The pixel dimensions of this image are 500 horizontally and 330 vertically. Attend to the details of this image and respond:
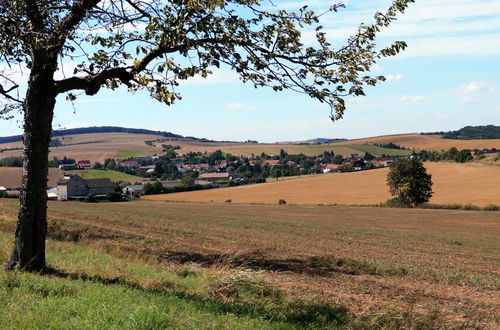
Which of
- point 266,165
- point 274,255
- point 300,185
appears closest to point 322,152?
point 266,165

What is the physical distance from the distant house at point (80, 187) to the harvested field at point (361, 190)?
682 inches

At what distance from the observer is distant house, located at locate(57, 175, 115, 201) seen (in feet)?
351

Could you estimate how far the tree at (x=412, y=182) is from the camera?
242 ft

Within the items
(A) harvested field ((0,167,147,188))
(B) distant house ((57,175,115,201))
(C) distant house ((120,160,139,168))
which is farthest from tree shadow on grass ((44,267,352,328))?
(C) distant house ((120,160,139,168))

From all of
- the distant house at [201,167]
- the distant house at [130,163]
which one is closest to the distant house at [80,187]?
the distant house at [130,163]

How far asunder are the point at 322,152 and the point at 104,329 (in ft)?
614

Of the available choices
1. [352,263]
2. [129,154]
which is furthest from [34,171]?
[129,154]

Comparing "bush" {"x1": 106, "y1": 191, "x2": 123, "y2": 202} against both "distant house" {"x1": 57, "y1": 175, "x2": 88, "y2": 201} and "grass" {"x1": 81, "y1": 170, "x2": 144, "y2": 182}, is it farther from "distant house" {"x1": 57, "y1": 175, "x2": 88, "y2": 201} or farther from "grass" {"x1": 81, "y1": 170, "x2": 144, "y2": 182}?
"grass" {"x1": 81, "y1": 170, "x2": 144, "y2": 182}

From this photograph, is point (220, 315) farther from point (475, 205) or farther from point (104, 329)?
point (475, 205)

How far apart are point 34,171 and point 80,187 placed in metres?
104

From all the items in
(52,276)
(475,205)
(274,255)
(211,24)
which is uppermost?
(211,24)

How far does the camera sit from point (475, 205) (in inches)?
2768

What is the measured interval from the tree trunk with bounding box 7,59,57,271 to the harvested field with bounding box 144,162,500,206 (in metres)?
71.2

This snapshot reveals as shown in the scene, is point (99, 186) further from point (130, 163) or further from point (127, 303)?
point (127, 303)
